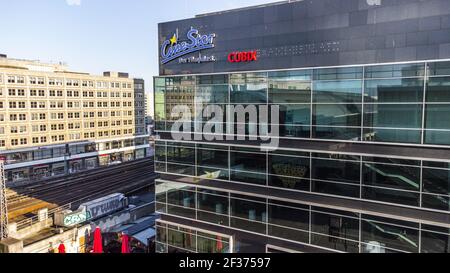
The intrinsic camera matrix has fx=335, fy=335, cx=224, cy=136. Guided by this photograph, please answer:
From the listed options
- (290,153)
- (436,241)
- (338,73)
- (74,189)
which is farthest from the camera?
(74,189)

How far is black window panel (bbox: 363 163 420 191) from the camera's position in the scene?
17388mm

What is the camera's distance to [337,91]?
1908cm

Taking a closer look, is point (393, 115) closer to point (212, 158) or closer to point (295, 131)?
point (295, 131)

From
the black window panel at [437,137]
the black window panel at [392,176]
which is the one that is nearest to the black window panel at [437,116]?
the black window panel at [437,137]

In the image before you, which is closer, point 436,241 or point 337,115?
point 436,241

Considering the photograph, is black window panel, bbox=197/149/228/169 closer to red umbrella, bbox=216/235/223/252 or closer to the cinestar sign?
red umbrella, bbox=216/235/223/252

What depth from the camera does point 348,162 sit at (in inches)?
747

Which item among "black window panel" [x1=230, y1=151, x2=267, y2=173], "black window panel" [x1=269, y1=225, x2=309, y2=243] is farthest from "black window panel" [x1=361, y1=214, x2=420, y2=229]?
"black window panel" [x1=230, y1=151, x2=267, y2=173]

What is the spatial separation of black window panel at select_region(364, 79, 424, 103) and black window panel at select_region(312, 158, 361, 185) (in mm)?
3773

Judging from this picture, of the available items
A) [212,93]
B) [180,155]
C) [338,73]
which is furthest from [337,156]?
[180,155]

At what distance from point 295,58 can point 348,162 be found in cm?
686

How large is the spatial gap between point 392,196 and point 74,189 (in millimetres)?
50158

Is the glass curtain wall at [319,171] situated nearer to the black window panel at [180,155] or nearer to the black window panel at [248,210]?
the black window panel at [180,155]

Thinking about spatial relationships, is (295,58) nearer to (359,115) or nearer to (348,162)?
(359,115)
